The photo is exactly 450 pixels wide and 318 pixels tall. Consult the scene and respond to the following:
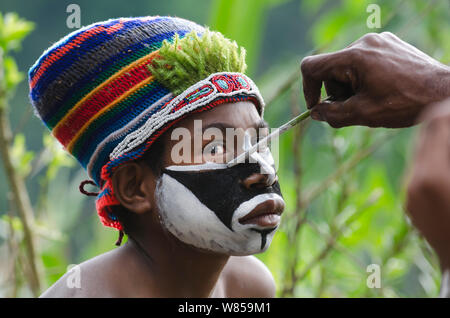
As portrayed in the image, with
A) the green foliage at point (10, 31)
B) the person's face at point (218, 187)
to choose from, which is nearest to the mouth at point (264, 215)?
the person's face at point (218, 187)

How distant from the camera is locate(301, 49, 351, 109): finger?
1.39 metres

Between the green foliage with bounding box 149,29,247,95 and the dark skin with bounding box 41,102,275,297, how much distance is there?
0.09 meters

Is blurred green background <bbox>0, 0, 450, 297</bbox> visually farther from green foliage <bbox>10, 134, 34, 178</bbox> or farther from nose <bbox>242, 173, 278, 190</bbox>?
nose <bbox>242, 173, 278, 190</bbox>

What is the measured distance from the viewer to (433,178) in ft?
2.41

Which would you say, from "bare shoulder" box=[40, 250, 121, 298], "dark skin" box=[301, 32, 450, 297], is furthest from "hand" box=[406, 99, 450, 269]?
"bare shoulder" box=[40, 250, 121, 298]

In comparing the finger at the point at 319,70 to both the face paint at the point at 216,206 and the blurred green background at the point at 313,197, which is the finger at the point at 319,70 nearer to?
the face paint at the point at 216,206

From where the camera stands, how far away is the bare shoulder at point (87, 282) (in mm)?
1536

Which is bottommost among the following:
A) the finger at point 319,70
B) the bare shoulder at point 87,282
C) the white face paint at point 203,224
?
the bare shoulder at point 87,282

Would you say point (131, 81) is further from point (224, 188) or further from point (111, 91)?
point (224, 188)

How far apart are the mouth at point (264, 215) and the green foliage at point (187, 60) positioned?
346 mm

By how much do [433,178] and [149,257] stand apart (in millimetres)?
1023

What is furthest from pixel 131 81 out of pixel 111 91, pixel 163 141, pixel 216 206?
pixel 216 206

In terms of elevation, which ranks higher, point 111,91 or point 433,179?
point 111,91

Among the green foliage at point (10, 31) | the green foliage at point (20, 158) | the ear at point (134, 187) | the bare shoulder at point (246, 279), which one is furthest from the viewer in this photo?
the green foliage at point (20, 158)
